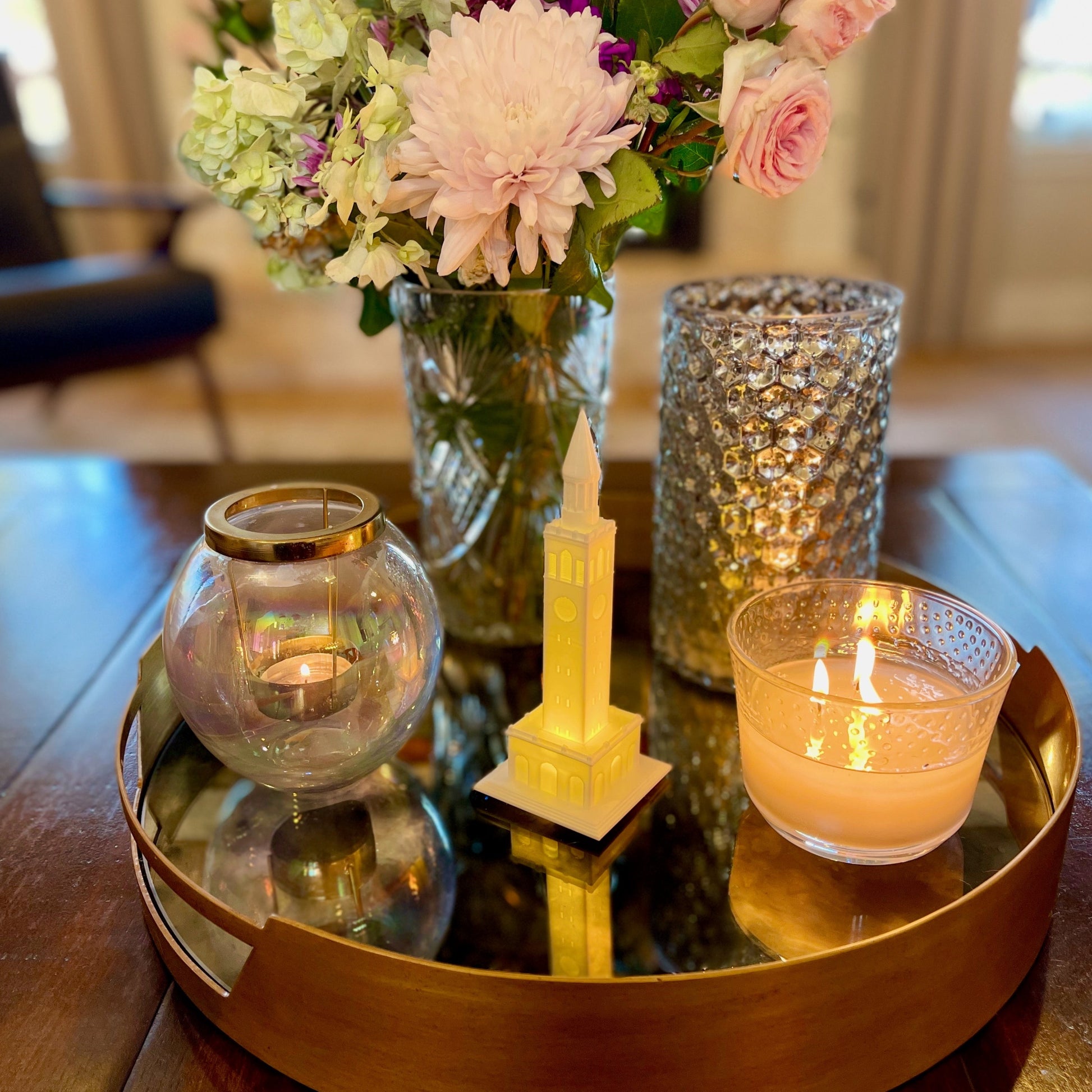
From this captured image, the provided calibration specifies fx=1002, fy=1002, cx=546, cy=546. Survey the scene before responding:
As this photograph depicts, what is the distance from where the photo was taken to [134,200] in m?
2.06

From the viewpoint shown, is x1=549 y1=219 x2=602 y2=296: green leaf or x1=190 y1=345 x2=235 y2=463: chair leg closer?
x1=549 y1=219 x2=602 y2=296: green leaf

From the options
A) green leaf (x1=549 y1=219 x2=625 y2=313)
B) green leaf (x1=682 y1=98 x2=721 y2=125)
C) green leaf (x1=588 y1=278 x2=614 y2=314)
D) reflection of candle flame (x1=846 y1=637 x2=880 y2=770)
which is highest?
green leaf (x1=682 y1=98 x2=721 y2=125)

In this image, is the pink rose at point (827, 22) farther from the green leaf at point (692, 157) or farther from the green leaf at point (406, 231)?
the green leaf at point (406, 231)

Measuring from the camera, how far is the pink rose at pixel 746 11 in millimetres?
395

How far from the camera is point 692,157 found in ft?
1.52

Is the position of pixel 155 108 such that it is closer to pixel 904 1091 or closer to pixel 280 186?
pixel 280 186

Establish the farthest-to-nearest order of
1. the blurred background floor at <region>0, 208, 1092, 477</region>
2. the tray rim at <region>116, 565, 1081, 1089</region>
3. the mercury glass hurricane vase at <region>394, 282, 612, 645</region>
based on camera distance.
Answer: the blurred background floor at <region>0, 208, 1092, 477</region>, the mercury glass hurricane vase at <region>394, 282, 612, 645</region>, the tray rim at <region>116, 565, 1081, 1089</region>

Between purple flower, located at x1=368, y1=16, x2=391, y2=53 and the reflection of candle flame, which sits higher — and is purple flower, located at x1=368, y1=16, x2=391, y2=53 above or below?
above

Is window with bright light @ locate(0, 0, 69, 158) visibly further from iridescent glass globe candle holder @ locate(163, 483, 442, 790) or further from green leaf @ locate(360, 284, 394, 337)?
iridescent glass globe candle holder @ locate(163, 483, 442, 790)

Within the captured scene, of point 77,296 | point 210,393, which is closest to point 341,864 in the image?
point 77,296

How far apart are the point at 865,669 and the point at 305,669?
250mm

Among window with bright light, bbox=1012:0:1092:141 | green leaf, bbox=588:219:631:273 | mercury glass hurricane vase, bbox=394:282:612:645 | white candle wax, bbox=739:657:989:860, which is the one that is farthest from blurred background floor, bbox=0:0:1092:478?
white candle wax, bbox=739:657:989:860

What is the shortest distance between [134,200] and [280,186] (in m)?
1.83

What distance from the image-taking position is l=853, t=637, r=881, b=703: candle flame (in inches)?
17.9
